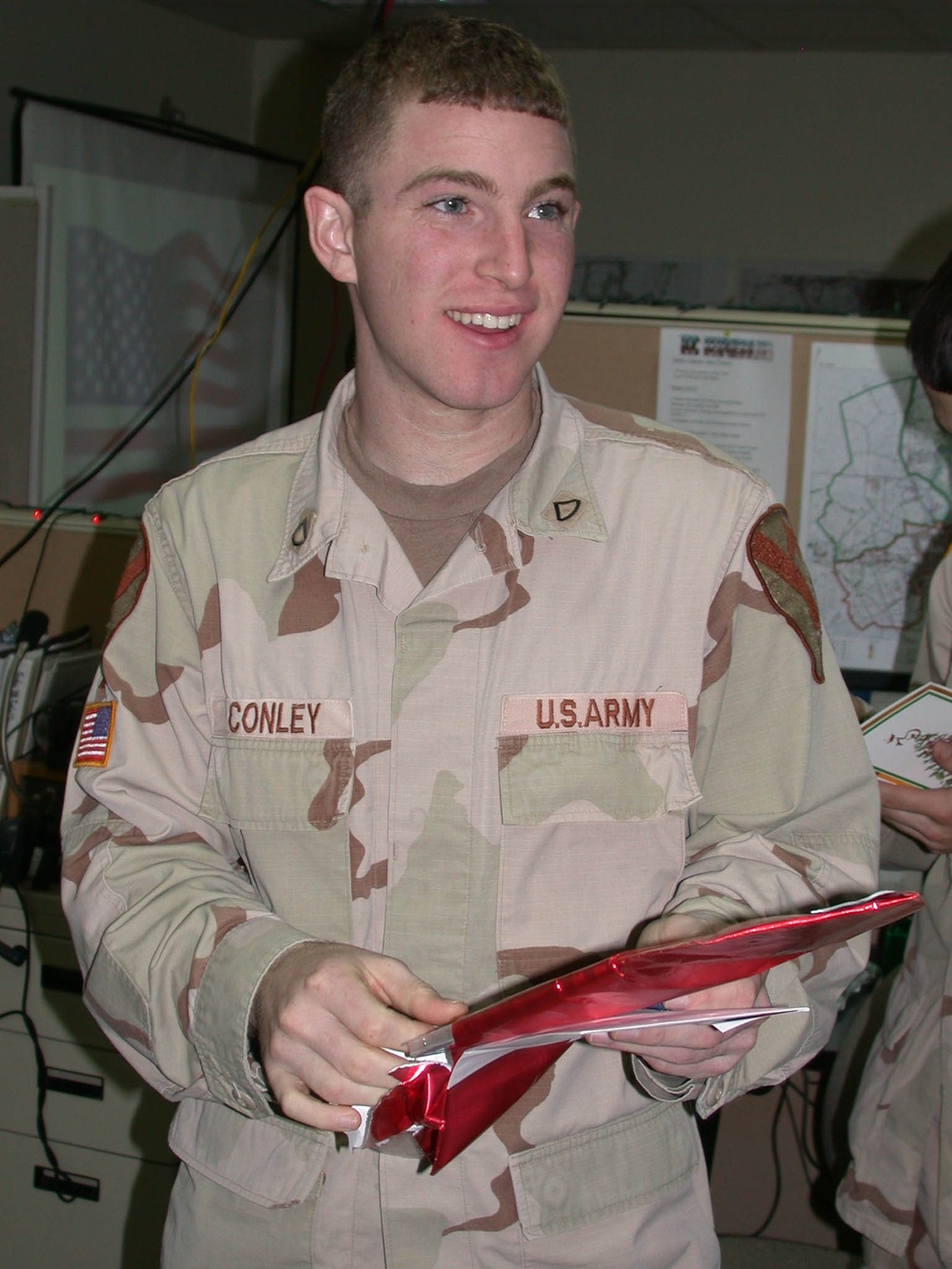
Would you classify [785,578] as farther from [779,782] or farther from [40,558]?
[40,558]

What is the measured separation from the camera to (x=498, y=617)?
1104 millimetres

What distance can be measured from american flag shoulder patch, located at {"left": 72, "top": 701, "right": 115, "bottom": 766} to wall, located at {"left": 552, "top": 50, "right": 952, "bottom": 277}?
5307 millimetres

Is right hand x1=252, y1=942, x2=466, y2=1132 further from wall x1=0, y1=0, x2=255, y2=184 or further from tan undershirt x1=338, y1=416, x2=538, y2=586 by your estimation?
wall x1=0, y1=0, x2=255, y2=184

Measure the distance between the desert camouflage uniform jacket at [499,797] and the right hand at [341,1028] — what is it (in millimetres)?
154

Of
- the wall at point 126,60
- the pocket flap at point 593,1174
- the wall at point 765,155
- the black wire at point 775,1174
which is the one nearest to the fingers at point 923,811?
Answer: the pocket flap at point 593,1174

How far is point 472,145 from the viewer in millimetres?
1095

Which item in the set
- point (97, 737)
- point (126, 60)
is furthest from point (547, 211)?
point (126, 60)

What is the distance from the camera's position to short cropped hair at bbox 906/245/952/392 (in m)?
1.49

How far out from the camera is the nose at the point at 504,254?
1.10 m

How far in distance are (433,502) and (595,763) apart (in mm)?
304

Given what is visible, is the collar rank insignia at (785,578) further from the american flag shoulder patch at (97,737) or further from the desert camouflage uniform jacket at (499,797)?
the american flag shoulder patch at (97,737)

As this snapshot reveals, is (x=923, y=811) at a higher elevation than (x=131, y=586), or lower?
lower

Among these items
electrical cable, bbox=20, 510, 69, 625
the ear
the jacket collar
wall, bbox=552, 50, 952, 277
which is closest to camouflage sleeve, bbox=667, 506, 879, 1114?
the jacket collar

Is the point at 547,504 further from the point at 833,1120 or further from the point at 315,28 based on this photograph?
the point at 315,28
